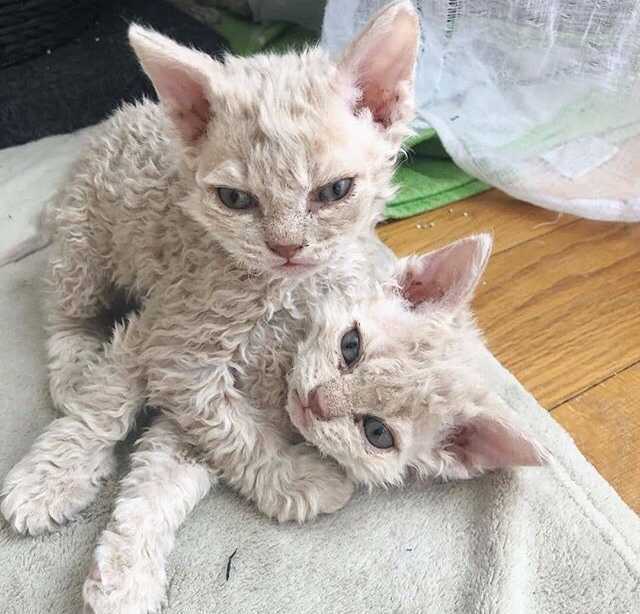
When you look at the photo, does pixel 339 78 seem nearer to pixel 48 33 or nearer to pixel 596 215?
pixel 596 215

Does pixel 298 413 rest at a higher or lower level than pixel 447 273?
lower

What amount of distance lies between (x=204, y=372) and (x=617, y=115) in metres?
1.22

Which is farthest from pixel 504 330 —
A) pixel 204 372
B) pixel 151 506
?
pixel 151 506

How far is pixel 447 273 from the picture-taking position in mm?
1059

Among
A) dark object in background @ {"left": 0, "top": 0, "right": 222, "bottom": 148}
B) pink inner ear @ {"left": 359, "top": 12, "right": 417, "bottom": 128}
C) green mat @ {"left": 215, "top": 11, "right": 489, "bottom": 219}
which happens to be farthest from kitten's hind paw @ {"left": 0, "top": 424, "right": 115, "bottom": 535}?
dark object in background @ {"left": 0, "top": 0, "right": 222, "bottom": 148}

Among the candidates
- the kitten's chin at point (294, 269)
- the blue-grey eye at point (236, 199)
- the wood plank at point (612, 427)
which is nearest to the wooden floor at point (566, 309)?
the wood plank at point (612, 427)

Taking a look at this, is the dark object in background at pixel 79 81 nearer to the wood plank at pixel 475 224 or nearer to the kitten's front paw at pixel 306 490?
the wood plank at pixel 475 224

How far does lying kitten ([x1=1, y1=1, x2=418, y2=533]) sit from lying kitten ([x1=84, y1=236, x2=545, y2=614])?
2cm

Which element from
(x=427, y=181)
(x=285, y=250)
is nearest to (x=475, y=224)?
(x=427, y=181)

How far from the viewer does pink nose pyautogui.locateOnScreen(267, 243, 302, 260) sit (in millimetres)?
900

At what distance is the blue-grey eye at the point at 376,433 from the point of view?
961mm

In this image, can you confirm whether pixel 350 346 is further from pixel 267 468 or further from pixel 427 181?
pixel 427 181

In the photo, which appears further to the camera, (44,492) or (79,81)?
(79,81)

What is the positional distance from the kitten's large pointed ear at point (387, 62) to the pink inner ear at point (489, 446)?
1.43ft
